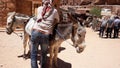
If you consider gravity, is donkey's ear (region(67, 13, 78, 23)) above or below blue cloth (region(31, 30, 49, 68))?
above

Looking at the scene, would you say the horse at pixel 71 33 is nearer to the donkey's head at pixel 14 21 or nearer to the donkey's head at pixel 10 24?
the donkey's head at pixel 14 21

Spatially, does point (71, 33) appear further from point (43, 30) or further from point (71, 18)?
point (43, 30)

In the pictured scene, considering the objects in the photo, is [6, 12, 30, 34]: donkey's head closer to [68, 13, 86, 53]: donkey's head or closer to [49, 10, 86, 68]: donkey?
[49, 10, 86, 68]: donkey

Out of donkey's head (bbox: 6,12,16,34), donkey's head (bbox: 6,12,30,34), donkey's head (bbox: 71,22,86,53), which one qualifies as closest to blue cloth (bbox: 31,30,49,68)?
donkey's head (bbox: 71,22,86,53)

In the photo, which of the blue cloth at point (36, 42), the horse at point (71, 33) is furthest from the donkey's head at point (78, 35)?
the blue cloth at point (36, 42)

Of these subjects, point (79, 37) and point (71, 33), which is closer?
point (79, 37)

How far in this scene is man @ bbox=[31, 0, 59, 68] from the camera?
290 inches

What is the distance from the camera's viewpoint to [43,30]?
7398mm

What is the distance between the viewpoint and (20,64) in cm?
1141

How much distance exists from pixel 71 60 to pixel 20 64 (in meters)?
2.06

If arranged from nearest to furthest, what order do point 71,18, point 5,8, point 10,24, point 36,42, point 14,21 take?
point 36,42
point 71,18
point 10,24
point 14,21
point 5,8

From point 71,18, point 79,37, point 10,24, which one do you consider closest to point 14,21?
point 10,24

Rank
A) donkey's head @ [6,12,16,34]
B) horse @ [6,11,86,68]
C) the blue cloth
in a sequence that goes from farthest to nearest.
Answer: donkey's head @ [6,12,16,34], horse @ [6,11,86,68], the blue cloth

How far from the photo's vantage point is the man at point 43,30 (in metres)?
7.37
